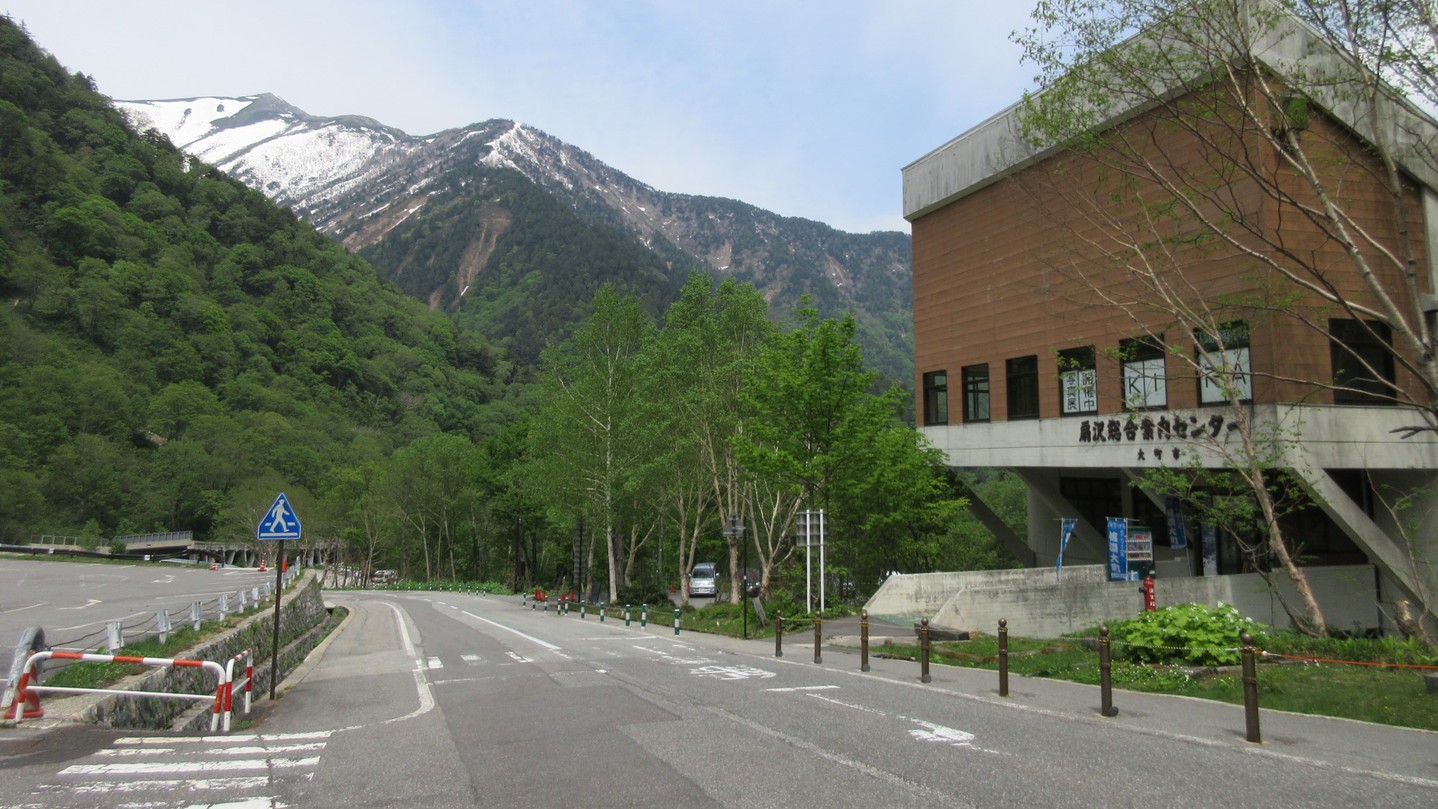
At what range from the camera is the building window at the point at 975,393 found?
3259 cm

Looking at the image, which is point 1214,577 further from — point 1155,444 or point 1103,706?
point 1103,706

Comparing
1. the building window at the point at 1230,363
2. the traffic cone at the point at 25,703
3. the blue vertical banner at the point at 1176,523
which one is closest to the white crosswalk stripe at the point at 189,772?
the traffic cone at the point at 25,703

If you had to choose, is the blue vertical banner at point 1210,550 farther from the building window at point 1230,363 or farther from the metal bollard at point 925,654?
the metal bollard at point 925,654

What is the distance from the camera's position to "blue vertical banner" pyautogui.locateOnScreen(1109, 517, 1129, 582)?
27.4 metres

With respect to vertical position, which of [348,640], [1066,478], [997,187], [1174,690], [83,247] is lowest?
[348,640]

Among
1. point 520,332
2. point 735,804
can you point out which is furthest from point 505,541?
point 520,332

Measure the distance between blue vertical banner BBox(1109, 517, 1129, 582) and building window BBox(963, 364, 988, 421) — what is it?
659 centimetres

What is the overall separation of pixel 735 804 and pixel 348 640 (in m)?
23.0

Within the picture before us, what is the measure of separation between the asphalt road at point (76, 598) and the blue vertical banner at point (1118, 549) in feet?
83.3

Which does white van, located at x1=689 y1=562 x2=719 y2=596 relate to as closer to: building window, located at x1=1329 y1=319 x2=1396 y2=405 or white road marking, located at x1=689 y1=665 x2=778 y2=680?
building window, located at x1=1329 y1=319 x2=1396 y2=405

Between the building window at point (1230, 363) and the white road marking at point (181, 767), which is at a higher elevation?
the building window at point (1230, 363)

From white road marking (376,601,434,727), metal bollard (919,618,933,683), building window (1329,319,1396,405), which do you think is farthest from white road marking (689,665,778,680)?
building window (1329,319,1396,405)

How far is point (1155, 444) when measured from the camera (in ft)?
85.9

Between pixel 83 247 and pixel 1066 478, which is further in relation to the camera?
pixel 83 247
